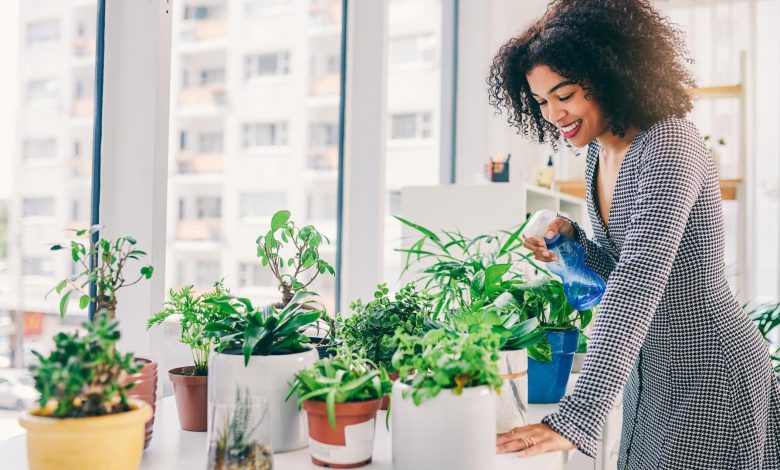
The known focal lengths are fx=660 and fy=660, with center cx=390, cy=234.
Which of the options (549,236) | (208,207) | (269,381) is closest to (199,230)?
(208,207)

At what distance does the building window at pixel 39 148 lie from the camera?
1445mm

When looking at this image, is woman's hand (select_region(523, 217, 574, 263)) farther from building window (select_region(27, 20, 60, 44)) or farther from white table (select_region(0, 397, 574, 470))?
building window (select_region(27, 20, 60, 44))

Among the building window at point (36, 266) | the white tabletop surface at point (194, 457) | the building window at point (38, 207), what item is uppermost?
the building window at point (38, 207)

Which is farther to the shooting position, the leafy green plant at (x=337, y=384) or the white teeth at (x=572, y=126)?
the white teeth at (x=572, y=126)

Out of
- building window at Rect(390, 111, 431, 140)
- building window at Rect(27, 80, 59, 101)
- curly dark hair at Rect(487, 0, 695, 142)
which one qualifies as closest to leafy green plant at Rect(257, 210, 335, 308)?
curly dark hair at Rect(487, 0, 695, 142)

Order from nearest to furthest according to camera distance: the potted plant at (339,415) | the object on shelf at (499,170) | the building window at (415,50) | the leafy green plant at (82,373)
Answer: the leafy green plant at (82,373)
the potted plant at (339,415)
the object on shelf at (499,170)
the building window at (415,50)

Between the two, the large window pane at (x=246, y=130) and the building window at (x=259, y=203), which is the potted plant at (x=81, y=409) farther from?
the building window at (x=259, y=203)

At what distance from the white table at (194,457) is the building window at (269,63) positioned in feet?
39.7

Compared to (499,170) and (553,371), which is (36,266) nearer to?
(553,371)

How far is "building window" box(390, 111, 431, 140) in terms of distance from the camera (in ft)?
19.3

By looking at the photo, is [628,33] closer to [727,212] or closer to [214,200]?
[727,212]

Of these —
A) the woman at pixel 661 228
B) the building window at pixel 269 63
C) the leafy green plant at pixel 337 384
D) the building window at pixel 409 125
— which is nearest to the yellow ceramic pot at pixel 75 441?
the leafy green plant at pixel 337 384

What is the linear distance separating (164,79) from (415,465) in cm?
98

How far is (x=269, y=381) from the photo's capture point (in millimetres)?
921
